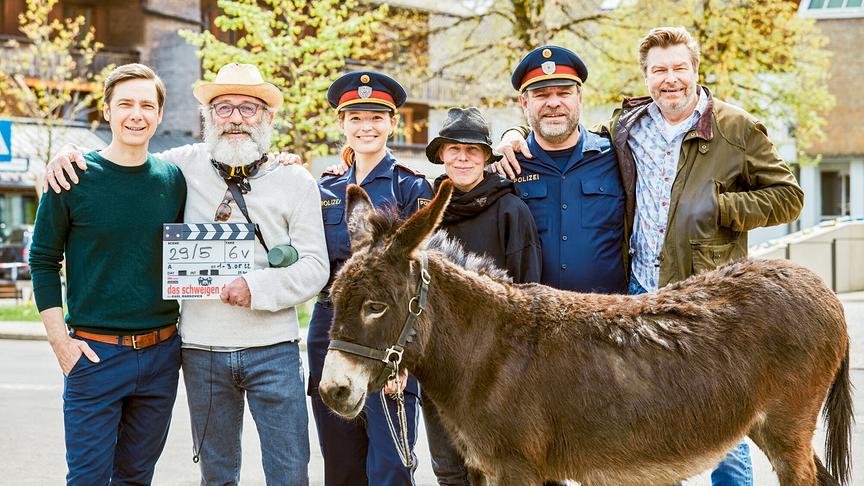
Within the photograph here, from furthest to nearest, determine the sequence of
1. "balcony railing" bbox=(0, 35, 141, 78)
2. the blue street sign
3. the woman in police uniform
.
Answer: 1. "balcony railing" bbox=(0, 35, 141, 78)
2. the blue street sign
3. the woman in police uniform

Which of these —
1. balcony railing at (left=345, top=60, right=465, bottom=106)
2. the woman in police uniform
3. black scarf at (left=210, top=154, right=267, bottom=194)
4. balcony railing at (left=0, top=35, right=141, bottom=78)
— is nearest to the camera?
black scarf at (left=210, top=154, right=267, bottom=194)

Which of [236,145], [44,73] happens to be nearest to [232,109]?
[236,145]

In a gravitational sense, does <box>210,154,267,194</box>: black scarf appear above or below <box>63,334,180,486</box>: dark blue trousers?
above

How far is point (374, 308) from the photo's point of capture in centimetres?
343

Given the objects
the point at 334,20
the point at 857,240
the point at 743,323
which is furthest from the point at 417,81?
the point at 743,323

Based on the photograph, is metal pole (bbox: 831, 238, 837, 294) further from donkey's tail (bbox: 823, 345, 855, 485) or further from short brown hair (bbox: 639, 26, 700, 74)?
donkey's tail (bbox: 823, 345, 855, 485)

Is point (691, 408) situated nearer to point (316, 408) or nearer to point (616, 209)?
point (616, 209)

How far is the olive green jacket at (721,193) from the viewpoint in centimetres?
452

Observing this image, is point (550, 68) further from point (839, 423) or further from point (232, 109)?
point (839, 423)

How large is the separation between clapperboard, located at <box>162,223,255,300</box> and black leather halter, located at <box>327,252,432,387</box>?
3.42 feet

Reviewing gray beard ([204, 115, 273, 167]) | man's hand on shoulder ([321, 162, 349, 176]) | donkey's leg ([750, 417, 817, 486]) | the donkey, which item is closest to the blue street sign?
man's hand on shoulder ([321, 162, 349, 176])

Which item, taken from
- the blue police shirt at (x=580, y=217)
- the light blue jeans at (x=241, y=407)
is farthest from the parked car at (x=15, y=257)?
the blue police shirt at (x=580, y=217)

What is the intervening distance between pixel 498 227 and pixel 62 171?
223 centimetres

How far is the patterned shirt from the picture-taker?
15.5 feet
